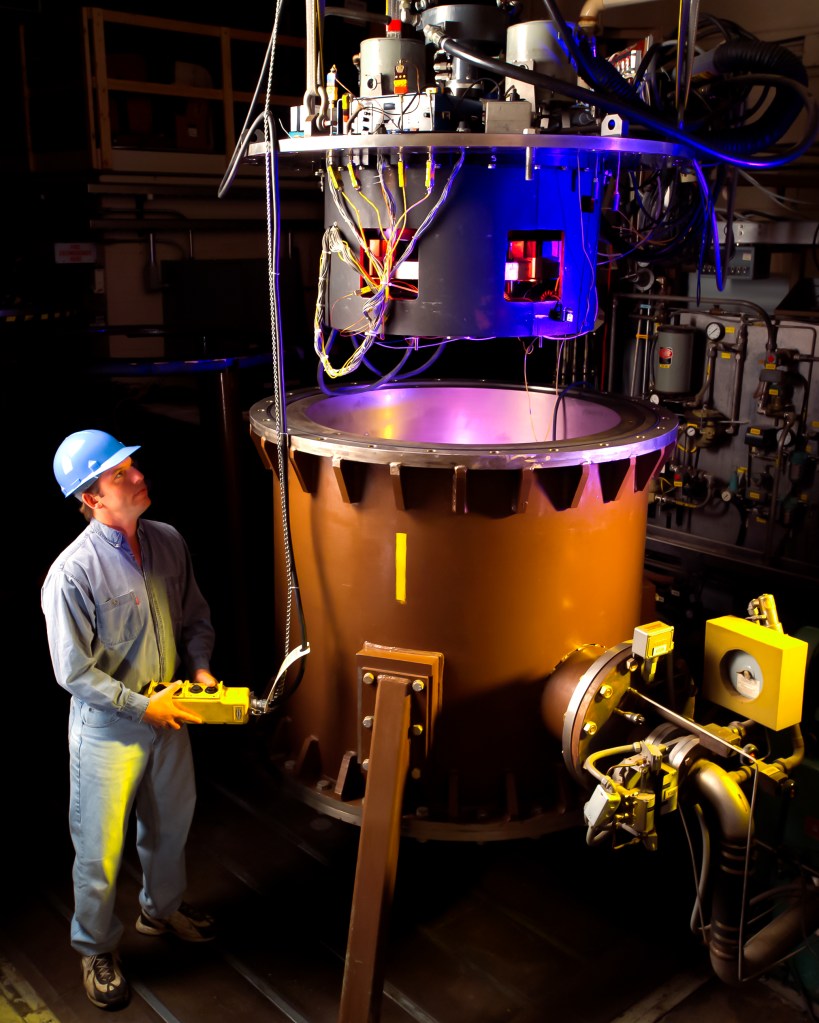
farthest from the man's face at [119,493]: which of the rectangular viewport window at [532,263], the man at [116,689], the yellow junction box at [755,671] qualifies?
the yellow junction box at [755,671]

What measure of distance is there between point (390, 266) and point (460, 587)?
3.15 feet

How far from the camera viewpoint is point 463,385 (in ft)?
12.9

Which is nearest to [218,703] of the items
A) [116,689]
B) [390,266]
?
[116,689]

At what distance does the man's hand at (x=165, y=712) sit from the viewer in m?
2.86

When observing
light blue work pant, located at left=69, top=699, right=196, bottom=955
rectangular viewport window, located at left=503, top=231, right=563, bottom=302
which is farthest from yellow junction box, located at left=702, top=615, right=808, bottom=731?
light blue work pant, located at left=69, top=699, right=196, bottom=955

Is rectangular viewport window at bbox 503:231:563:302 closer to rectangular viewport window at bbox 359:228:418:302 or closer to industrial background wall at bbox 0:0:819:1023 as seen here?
industrial background wall at bbox 0:0:819:1023

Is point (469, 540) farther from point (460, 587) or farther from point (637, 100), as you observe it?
point (637, 100)

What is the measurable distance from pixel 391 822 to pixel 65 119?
5.40 meters

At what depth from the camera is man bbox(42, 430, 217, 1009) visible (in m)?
2.87

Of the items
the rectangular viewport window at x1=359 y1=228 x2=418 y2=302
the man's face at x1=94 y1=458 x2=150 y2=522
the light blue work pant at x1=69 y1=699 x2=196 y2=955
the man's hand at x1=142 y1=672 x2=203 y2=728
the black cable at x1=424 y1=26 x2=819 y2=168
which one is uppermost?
the black cable at x1=424 y1=26 x2=819 y2=168

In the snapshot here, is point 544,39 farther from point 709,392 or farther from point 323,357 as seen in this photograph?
point 709,392

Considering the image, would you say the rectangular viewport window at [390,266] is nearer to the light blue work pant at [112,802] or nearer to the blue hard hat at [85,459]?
the blue hard hat at [85,459]

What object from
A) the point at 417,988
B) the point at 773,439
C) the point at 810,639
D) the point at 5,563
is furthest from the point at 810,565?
the point at 5,563

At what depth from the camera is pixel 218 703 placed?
288 centimetres
